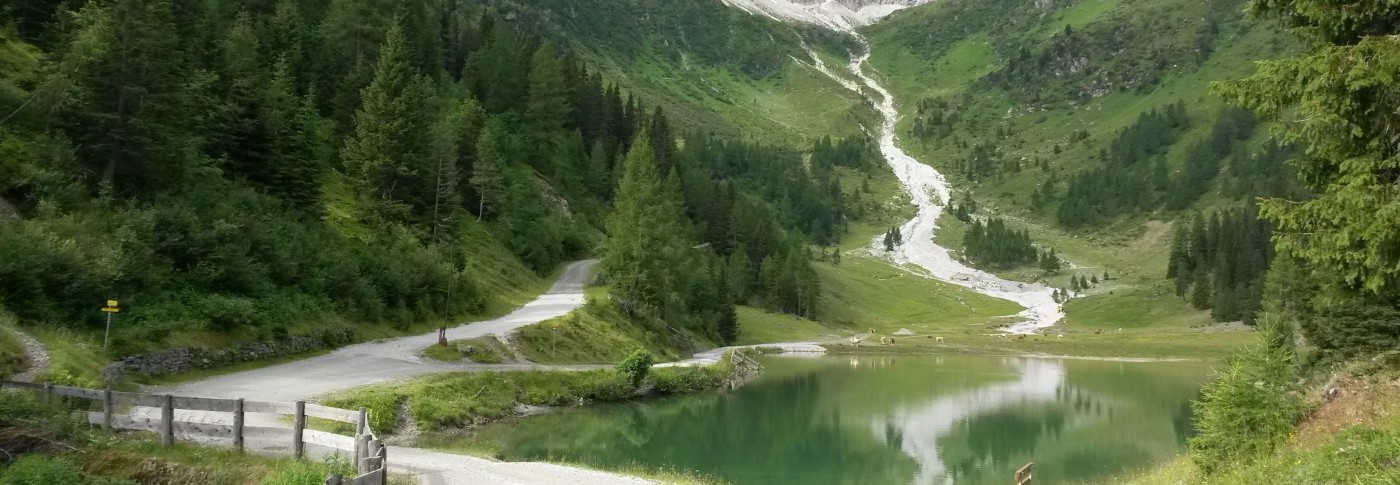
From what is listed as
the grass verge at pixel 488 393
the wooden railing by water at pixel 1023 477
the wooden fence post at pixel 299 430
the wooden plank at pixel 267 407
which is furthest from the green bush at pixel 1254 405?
the grass verge at pixel 488 393

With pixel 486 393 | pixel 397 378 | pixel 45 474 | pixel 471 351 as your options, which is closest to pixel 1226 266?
pixel 471 351

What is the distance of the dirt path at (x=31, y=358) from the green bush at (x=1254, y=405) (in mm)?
26474

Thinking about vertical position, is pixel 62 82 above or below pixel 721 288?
above

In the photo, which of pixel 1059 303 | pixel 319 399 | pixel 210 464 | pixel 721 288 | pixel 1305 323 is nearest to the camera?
pixel 210 464

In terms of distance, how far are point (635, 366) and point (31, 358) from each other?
95.6ft

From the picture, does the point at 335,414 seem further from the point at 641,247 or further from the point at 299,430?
the point at 641,247

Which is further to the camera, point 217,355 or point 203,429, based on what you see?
point 217,355

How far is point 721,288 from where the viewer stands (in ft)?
305

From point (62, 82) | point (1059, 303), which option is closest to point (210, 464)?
point (62, 82)

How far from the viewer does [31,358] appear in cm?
2116

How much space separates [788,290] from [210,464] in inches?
4375

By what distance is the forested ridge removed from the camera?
2927 cm

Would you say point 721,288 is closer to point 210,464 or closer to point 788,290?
point 788,290

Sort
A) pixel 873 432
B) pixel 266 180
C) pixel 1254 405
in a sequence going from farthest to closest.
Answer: pixel 266 180 → pixel 873 432 → pixel 1254 405
